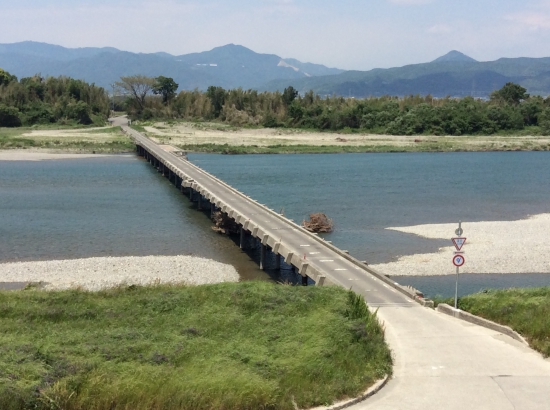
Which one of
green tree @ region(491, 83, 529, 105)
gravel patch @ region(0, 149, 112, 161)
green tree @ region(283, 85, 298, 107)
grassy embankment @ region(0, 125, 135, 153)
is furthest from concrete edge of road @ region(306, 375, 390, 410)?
green tree @ region(491, 83, 529, 105)

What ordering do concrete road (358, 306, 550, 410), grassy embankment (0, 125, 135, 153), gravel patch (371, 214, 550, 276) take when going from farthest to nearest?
grassy embankment (0, 125, 135, 153)
gravel patch (371, 214, 550, 276)
concrete road (358, 306, 550, 410)

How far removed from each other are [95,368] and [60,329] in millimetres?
3460

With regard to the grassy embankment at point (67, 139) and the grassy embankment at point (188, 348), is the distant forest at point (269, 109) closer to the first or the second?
the grassy embankment at point (67, 139)

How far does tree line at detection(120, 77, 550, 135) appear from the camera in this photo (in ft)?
391

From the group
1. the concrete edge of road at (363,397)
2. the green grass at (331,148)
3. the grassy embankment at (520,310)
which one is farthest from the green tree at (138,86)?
the concrete edge of road at (363,397)

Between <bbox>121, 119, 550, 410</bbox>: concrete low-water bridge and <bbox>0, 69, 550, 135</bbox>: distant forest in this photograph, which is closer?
<bbox>121, 119, 550, 410</bbox>: concrete low-water bridge

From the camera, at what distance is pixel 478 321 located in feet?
61.5

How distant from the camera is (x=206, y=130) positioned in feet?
390

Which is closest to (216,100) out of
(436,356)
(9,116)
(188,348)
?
(9,116)

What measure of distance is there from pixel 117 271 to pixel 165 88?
11529 cm

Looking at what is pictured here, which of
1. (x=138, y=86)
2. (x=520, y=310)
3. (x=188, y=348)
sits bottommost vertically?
(x=188, y=348)

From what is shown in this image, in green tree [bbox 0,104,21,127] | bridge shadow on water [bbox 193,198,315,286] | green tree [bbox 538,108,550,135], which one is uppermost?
green tree [bbox 538,108,550,135]

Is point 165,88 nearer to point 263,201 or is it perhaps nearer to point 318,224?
point 263,201

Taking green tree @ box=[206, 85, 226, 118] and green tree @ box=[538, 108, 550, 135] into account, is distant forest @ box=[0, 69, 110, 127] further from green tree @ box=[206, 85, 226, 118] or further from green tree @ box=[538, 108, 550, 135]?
green tree @ box=[538, 108, 550, 135]
